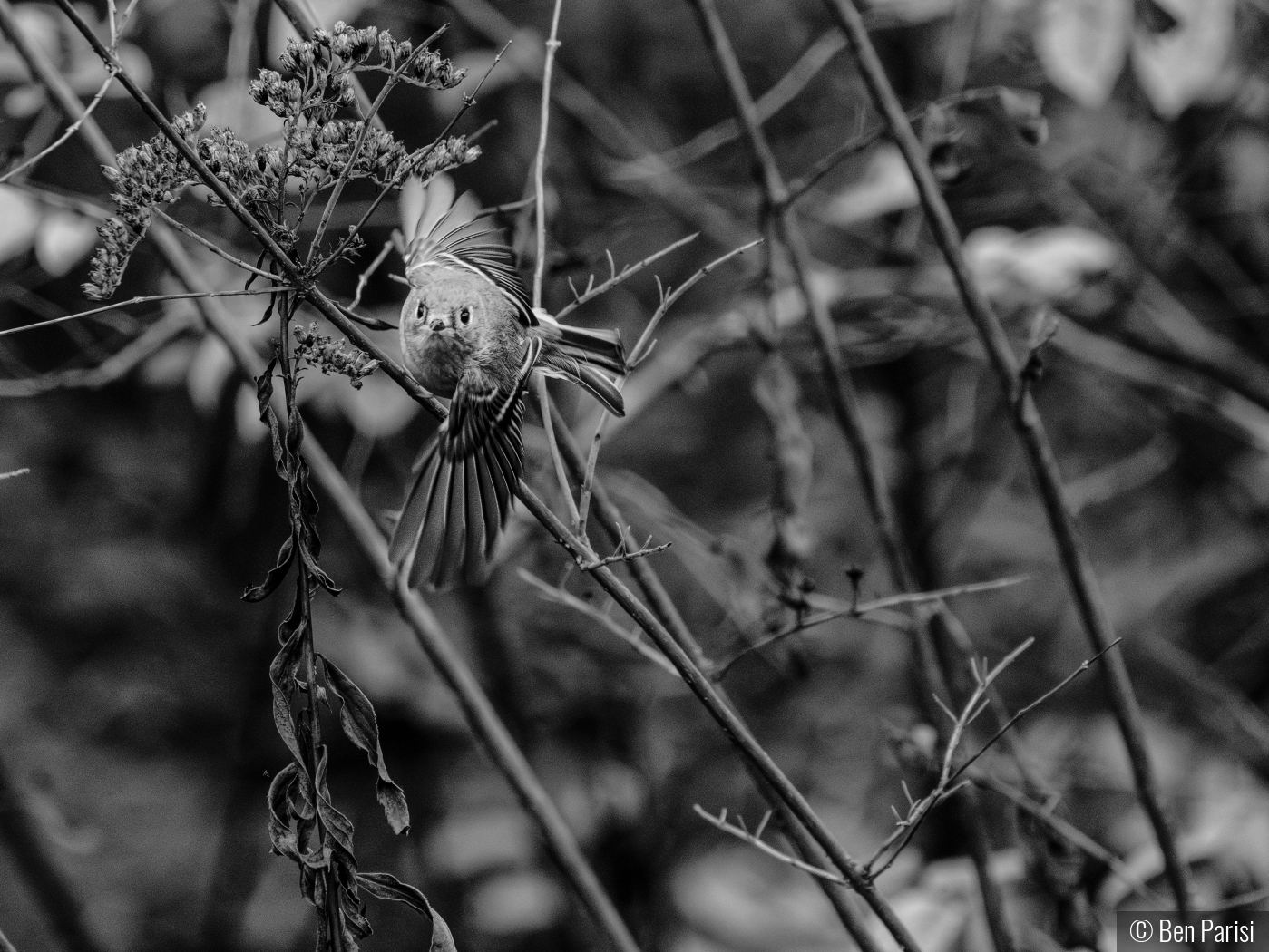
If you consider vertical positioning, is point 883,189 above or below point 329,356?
below

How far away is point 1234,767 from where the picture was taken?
2043mm

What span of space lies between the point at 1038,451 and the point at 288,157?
0.70 meters

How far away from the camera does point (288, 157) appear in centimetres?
60

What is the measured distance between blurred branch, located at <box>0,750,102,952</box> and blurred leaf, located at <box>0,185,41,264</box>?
2.58ft

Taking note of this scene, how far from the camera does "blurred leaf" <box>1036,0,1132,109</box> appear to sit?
1.27 m

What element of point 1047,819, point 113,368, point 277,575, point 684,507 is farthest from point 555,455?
point 684,507

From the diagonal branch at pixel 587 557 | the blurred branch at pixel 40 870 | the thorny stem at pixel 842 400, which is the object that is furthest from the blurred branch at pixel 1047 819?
the blurred branch at pixel 40 870

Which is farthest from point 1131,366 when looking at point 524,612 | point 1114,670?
point 524,612

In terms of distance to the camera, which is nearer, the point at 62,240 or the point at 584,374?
the point at 584,374

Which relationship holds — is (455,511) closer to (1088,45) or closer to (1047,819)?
(1047,819)

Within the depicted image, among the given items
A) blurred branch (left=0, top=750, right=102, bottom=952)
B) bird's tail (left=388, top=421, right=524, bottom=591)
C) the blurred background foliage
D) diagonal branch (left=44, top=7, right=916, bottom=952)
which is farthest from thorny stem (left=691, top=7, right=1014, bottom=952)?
blurred branch (left=0, top=750, right=102, bottom=952)

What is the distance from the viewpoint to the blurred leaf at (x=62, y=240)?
115 centimetres

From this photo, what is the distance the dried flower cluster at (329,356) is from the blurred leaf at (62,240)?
0.63m

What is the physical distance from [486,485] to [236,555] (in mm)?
1352
